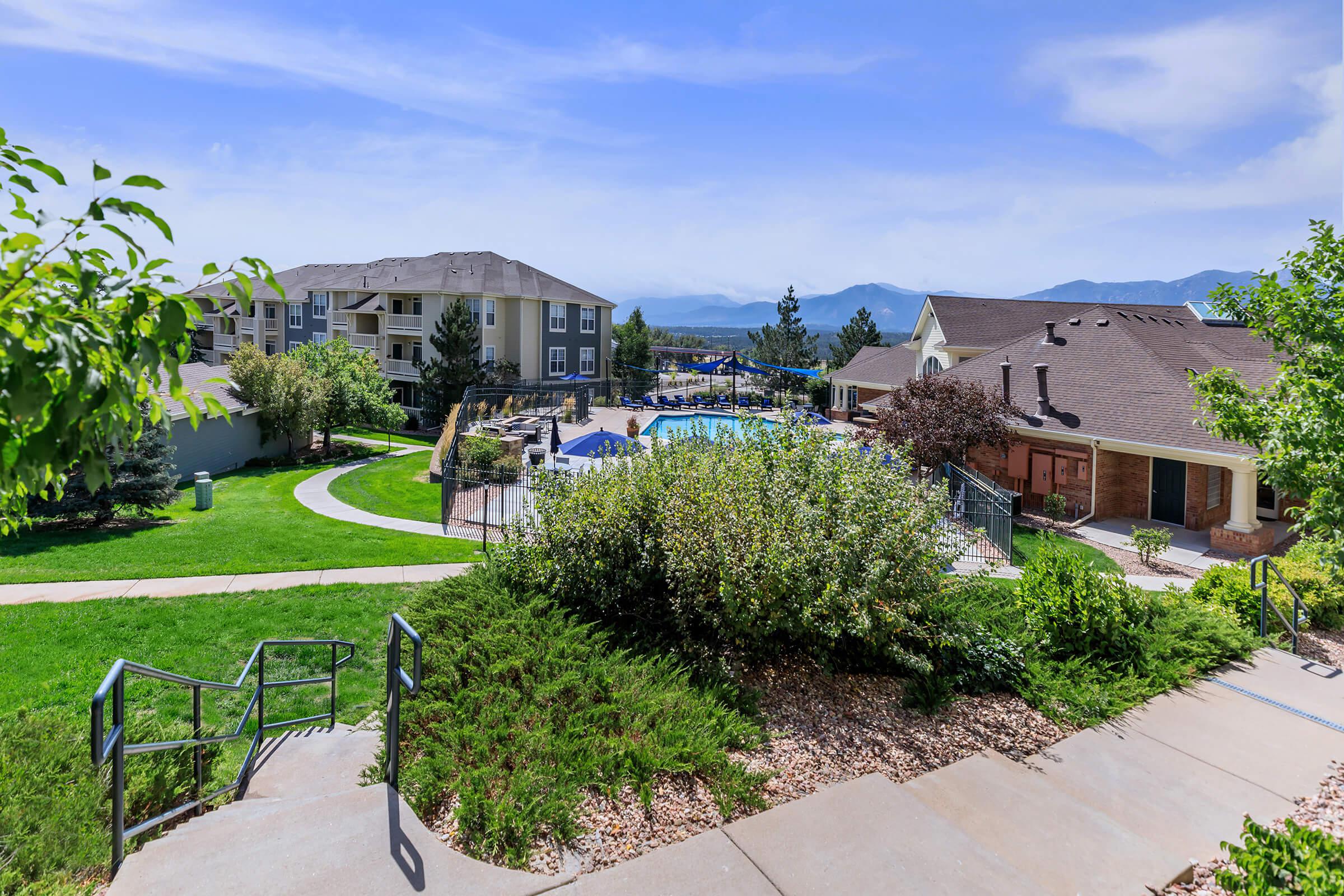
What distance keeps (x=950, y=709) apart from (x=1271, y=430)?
14.2ft

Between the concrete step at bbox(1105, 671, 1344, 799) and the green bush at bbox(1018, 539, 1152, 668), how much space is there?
73 cm

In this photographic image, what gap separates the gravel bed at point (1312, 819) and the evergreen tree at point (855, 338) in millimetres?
53480

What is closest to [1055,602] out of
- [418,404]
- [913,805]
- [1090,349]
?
[913,805]

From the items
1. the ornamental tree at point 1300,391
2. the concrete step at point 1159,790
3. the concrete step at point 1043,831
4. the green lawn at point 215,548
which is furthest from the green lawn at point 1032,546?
the green lawn at point 215,548

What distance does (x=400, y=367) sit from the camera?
47.0m

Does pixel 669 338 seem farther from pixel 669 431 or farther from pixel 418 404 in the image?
pixel 669 431

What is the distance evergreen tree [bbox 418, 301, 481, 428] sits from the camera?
4172 cm

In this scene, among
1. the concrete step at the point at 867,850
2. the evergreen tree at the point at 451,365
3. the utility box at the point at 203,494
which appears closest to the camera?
the concrete step at the point at 867,850

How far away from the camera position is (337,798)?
181 inches

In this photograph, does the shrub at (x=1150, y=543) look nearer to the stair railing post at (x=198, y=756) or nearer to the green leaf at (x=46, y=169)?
the stair railing post at (x=198, y=756)

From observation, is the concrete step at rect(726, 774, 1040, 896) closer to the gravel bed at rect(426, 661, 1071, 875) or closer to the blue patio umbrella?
the gravel bed at rect(426, 661, 1071, 875)

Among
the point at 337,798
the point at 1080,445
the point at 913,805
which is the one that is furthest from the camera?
the point at 1080,445

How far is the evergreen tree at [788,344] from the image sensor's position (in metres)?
66.9

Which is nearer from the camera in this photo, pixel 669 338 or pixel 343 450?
pixel 343 450
